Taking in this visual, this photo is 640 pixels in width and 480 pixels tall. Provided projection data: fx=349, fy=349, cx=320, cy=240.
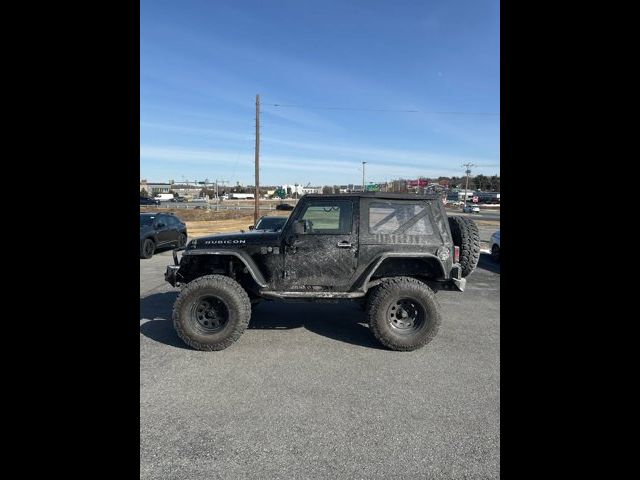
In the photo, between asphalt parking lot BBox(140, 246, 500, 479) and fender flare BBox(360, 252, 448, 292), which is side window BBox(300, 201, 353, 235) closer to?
fender flare BBox(360, 252, 448, 292)

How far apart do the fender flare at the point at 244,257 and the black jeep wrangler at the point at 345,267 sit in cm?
1

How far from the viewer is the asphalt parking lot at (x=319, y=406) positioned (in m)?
2.27

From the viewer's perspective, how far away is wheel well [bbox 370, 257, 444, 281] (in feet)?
14.5

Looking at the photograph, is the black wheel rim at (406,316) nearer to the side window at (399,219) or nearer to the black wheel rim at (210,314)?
the side window at (399,219)

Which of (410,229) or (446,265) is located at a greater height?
(410,229)

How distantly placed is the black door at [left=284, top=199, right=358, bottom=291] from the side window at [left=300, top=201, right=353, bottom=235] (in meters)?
0.01

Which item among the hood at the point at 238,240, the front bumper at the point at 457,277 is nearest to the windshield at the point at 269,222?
the hood at the point at 238,240

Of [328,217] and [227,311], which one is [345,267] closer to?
[328,217]

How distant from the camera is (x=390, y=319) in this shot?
4.12 meters

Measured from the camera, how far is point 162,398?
3.04 meters

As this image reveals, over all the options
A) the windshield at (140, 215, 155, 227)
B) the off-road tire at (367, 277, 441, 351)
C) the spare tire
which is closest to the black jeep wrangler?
the off-road tire at (367, 277, 441, 351)
